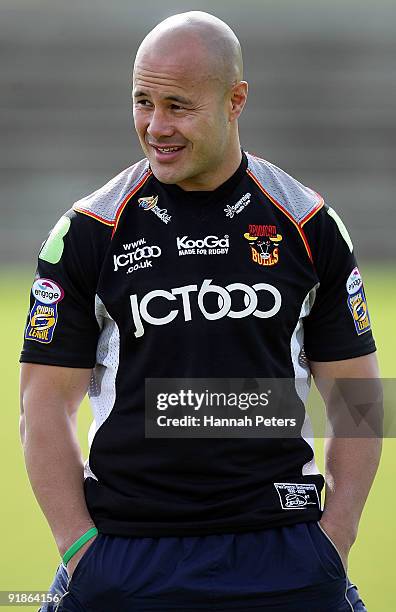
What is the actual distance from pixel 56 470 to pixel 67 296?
1.22ft

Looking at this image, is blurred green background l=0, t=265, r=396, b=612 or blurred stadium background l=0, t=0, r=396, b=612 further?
blurred stadium background l=0, t=0, r=396, b=612

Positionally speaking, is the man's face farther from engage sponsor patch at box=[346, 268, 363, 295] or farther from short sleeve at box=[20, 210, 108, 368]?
engage sponsor patch at box=[346, 268, 363, 295]

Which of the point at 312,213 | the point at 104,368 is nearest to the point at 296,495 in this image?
the point at 104,368

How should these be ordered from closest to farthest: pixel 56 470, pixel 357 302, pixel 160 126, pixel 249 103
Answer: pixel 160 126 < pixel 56 470 < pixel 357 302 < pixel 249 103

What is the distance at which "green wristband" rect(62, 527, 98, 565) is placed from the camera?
2309 mm

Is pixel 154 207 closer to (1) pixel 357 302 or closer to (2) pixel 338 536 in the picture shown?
(1) pixel 357 302

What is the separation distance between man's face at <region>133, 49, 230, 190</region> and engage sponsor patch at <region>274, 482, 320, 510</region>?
68 centimetres

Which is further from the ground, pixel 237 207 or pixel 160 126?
pixel 160 126

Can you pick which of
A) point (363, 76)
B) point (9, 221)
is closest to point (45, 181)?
point (9, 221)

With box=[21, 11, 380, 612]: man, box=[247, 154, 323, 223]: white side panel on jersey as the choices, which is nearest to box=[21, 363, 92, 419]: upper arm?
box=[21, 11, 380, 612]: man

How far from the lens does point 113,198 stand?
7.84 feet

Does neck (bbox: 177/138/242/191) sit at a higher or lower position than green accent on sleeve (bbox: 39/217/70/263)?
higher

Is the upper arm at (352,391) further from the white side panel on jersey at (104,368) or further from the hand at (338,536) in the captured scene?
the white side panel on jersey at (104,368)

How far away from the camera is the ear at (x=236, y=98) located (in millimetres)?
2395
